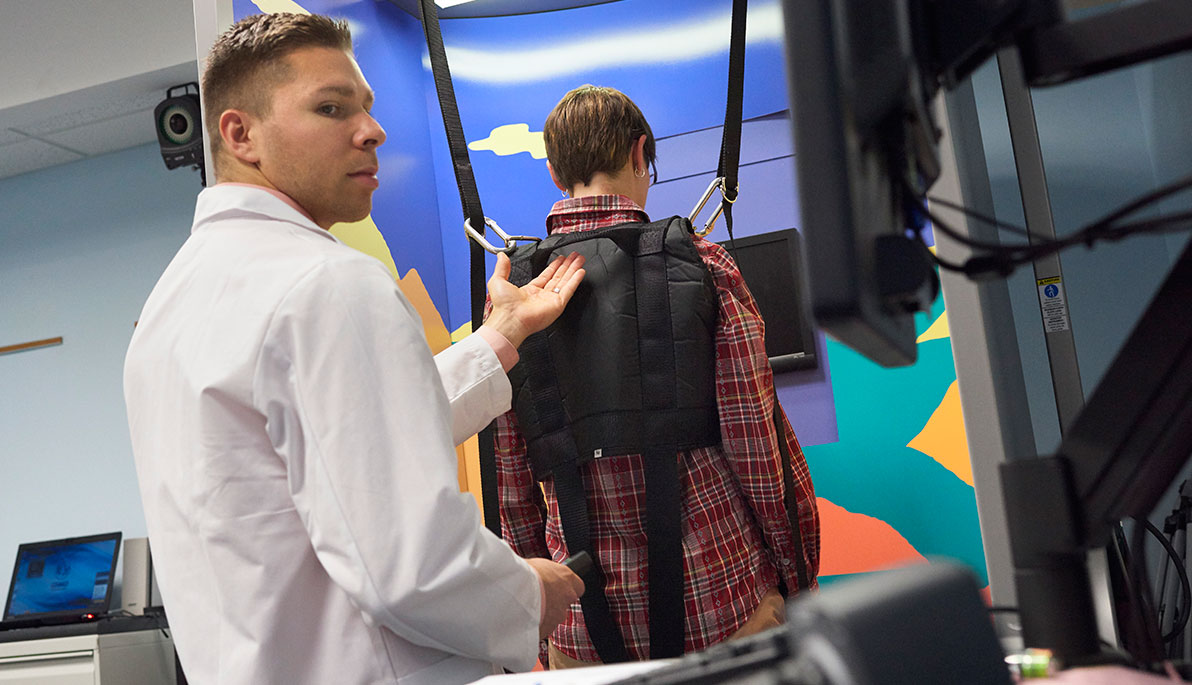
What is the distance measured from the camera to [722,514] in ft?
5.18

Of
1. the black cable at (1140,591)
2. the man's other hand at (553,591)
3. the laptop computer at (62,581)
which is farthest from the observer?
the laptop computer at (62,581)

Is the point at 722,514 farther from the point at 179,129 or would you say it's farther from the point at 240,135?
the point at 179,129

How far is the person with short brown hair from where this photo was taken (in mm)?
1544

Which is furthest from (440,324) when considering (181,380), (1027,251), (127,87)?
(127,87)

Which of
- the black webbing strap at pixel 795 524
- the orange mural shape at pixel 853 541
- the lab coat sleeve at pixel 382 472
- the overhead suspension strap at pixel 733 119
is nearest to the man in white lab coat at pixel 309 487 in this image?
the lab coat sleeve at pixel 382 472

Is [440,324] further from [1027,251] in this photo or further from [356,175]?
[1027,251]

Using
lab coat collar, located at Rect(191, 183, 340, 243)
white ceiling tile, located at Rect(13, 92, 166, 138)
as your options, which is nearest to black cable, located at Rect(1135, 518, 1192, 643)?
lab coat collar, located at Rect(191, 183, 340, 243)

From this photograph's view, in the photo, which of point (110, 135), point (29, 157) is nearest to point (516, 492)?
point (110, 135)

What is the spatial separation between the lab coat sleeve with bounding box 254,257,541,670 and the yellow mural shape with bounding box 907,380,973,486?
170 cm

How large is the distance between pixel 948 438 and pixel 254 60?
6.10 ft

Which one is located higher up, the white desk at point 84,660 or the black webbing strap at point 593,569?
the black webbing strap at point 593,569

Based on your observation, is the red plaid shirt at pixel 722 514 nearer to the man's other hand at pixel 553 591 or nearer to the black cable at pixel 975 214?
the man's other hand at pixel 553 591

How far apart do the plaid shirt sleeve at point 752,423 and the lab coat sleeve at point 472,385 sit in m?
0.39

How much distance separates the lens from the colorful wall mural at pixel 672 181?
7.89 ft
